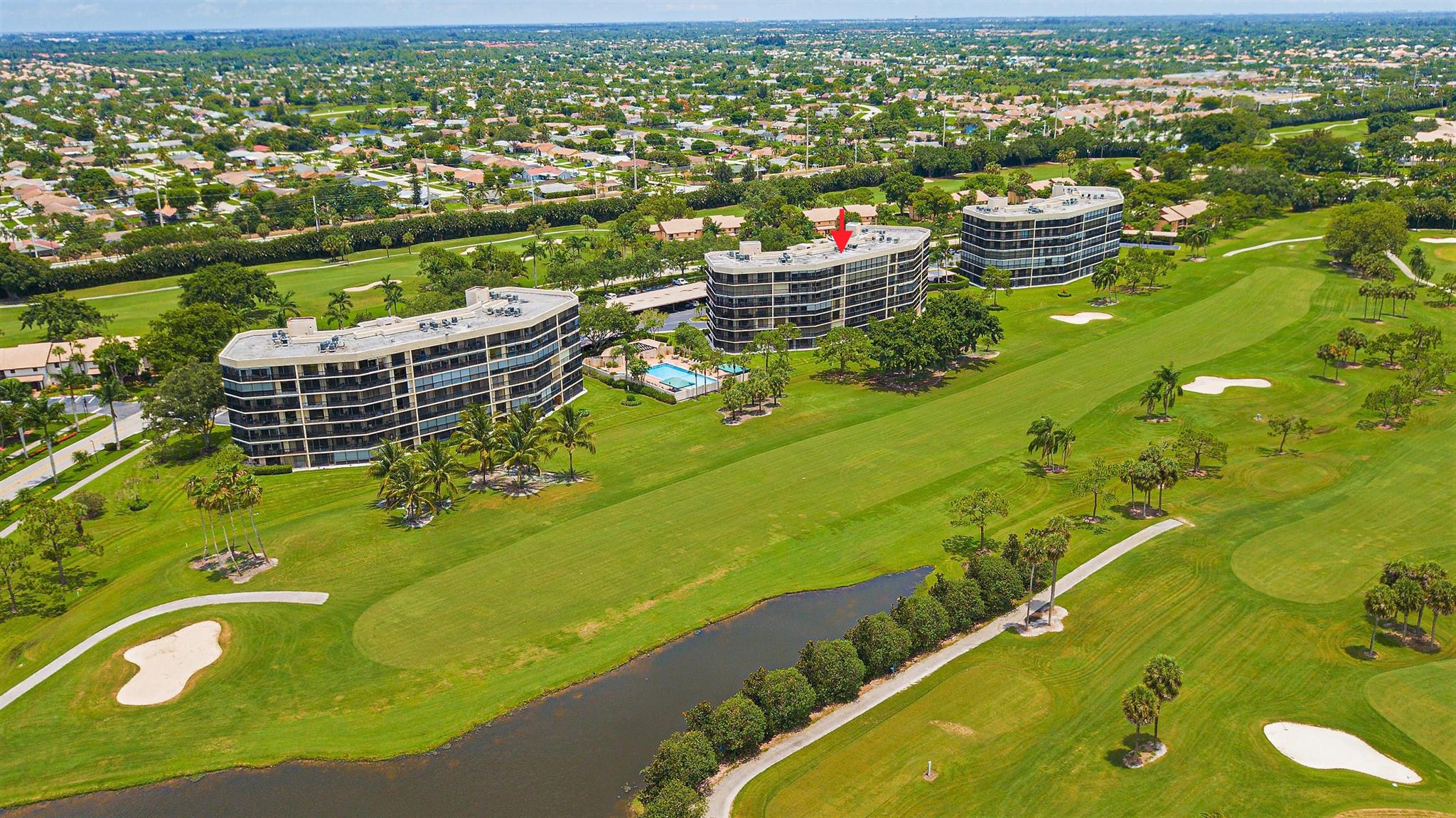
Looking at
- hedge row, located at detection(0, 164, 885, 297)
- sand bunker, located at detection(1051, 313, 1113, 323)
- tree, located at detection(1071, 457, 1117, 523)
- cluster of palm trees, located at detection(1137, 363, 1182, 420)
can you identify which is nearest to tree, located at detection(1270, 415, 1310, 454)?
cluster of palm trees, located at detection(1137, 363, 1182, 420)

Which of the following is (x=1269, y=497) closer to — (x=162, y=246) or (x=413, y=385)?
(x=413, y=385)

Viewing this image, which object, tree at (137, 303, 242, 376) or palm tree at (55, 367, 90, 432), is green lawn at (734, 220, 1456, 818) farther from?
palm tree at (55, 367, 90, 432)

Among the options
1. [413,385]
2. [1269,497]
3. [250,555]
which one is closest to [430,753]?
[250,555]

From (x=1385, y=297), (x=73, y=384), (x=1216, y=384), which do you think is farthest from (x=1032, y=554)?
(x=73, y=384)

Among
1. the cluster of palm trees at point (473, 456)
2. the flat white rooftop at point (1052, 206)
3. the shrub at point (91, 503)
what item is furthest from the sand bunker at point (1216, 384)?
the shrub at point (91, 503)

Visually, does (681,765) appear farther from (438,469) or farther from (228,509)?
(228,509)

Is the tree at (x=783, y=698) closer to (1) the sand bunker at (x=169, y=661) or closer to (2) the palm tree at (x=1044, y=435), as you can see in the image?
(1) the sand bunker at (x=169, y=661)

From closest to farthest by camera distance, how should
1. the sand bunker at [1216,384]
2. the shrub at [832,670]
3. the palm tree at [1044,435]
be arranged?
1. the shrub at [832,670]
2. the palm tree at [1044,435]
3. the sand bunker at [1216,384]
